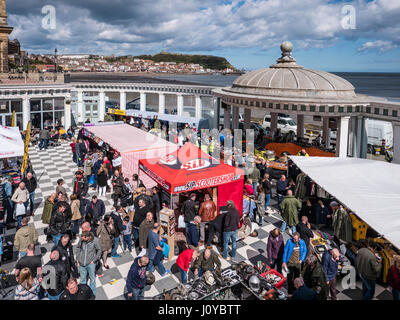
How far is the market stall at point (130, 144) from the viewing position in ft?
42.0

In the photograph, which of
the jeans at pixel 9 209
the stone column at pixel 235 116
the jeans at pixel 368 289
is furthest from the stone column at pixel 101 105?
the jeans at pixel 368 289

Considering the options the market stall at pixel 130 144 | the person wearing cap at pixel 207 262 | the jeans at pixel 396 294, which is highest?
the market stall at pixel 130 144

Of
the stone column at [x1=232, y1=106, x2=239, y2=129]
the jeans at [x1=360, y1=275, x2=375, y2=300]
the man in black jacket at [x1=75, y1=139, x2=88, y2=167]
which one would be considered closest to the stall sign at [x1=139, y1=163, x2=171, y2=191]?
the jeans at [x1=360, y1=275, x2=375, y2=300]

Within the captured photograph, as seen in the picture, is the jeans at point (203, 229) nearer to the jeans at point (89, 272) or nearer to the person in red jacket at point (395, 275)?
the jeans at point (89, 272)

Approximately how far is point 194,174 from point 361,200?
15.4ft

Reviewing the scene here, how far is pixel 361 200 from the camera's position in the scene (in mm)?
7773

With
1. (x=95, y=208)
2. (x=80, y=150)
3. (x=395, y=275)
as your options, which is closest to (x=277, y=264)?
(x=395, y=275)

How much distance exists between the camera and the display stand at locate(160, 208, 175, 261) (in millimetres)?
8781

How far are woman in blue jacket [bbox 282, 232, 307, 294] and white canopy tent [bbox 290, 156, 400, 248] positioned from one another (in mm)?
1507

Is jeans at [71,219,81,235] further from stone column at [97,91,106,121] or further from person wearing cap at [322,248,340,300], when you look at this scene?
stone column at [97,91,106,121]

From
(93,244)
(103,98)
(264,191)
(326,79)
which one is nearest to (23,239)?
(93,244)

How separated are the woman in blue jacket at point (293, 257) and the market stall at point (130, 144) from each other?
554 centimetres

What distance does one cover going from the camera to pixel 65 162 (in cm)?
1894

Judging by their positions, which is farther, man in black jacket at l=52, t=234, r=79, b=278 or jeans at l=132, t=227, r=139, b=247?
jeans at l=132, t=227, r=139, b=247
